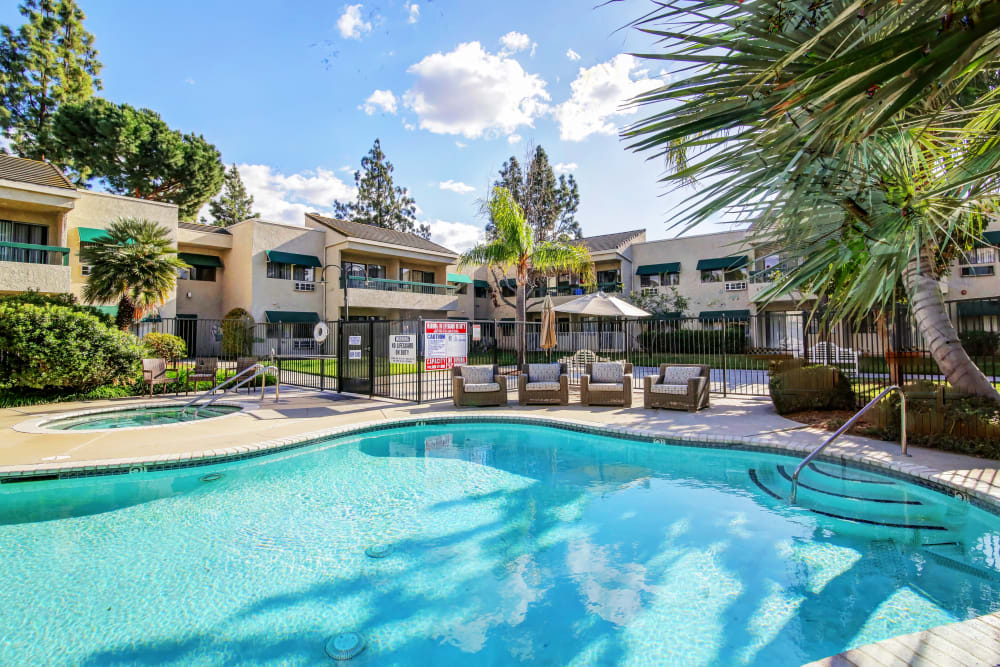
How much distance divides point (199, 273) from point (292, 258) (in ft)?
15.8

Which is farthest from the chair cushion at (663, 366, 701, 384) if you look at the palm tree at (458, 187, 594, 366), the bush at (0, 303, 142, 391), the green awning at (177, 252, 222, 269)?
the green awning at (177, 252, 222, 269)

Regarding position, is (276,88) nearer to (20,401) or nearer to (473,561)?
(20,401)

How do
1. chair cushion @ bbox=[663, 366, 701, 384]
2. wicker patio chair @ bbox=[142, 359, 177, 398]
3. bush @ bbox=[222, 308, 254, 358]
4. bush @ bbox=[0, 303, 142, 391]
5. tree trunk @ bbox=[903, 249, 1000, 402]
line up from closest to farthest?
1. tree trunk @ bbox=[903, 249, 1000, 402]
2. bush @ bbox=[0, 303, 142, 391]
3. chair cushion @ bbox=[663, 366, 701, 384]
4. wicker patio chair @ bbox=[142, 359, 177, 398]
5. bush @ bbox=[222, 308, 254, 358]

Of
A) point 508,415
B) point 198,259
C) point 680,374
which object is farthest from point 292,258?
point 680,374

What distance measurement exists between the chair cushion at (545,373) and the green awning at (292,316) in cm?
1565

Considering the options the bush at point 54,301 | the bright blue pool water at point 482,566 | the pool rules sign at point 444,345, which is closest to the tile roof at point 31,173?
the bush at point 54,301

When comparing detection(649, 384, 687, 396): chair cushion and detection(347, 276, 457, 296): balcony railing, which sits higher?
detection(347, 276, 457, 296): balcony railing

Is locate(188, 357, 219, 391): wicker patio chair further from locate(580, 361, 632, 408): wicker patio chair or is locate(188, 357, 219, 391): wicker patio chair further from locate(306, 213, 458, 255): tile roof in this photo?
locate(306, 213, 458, 255): tile roof

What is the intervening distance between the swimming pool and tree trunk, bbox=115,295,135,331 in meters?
4.89

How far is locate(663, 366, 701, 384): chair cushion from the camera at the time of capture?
1041 cm

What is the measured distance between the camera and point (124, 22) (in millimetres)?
12750

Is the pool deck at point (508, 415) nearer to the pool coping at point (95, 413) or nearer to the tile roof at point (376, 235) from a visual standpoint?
the pool coping at point (95, 413)

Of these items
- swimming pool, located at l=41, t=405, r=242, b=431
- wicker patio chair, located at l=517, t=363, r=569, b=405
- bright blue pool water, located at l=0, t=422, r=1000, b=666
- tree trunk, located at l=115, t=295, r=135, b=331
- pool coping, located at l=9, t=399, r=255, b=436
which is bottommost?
bright blue pool water, located at l=0, t=422, r=1000, b=666

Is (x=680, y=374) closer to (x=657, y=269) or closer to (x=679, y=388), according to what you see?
(x=679, y=388)
